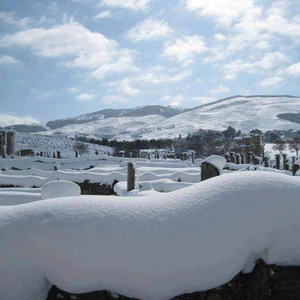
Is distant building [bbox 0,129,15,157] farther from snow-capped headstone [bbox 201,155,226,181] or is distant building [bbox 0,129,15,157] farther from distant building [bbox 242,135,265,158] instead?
snow-capped headstone [bbox 201,155,226,181]

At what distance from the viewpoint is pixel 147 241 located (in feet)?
8.18

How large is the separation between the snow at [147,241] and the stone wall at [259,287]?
2.8 inches

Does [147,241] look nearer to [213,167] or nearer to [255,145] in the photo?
[213,167]

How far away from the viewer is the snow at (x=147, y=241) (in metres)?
2.43

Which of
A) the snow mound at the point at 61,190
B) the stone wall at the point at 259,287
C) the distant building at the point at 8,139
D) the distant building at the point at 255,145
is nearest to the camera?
the stone wall at the point at 259,287

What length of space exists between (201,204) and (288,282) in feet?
3.21

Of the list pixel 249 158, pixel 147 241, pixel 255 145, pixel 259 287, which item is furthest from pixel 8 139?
pixel 259 287

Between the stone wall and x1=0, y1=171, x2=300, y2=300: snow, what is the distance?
7cm

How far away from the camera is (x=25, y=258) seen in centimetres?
243

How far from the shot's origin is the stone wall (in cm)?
254

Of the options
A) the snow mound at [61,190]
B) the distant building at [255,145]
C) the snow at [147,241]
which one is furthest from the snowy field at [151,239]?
the distant building at [255,145]

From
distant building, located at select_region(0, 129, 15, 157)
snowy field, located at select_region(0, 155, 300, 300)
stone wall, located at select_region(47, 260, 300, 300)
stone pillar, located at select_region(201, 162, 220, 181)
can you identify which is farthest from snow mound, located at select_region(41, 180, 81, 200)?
distant building, located at select_region(0, 129, 15, 157)

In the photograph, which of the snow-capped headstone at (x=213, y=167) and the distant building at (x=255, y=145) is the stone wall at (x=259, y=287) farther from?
the distant building at (x=255, y=145)

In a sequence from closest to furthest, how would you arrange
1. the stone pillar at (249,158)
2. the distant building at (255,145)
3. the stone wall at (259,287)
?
the stone wall at (259,287)
the stone pillar at (249,158)
the distant building at (255,145)
